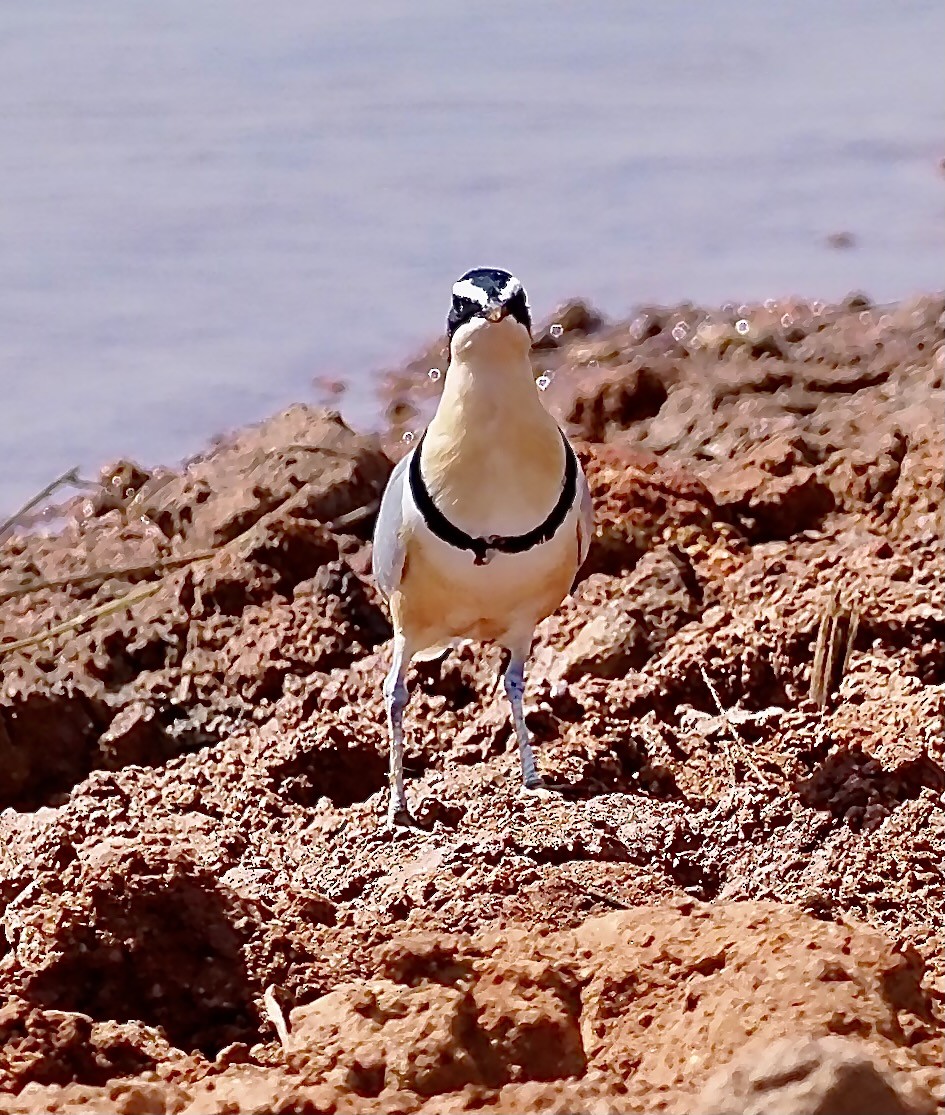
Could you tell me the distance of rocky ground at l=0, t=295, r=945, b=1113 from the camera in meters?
2.28

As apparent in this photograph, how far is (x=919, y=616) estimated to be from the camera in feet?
13.0

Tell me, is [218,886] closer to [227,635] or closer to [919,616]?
[227,635]

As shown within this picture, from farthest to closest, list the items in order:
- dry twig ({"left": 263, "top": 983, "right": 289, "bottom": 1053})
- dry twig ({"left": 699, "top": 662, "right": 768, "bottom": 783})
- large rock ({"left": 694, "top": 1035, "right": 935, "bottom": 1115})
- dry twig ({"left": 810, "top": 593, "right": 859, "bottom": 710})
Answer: dry twig ({"left": 810, "top": 593, "right": 859, "bottom": 710}) < dry twig ({"left": 699, "top": 662, "right": 768, "bottom": 783}) < dry twig ({"left": 263, "top": 983, "right": 289, "bottom": 1053}) < large rock ({"left": 694, "top": 1035, "right": 935, "bottom": 1115})

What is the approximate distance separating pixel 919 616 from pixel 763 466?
3.68 feet

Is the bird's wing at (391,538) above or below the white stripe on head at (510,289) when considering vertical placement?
below

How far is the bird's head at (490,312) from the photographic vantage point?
11.1 ft

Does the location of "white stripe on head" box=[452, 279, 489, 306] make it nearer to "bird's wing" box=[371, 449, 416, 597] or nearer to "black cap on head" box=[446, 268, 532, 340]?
"black cap on head" box=[446, 268, 532, 340]

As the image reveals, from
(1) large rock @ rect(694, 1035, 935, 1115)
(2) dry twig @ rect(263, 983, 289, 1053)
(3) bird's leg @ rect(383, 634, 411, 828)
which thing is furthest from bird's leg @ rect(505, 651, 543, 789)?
(1) large rock @ rect(694, 1035, 935, 1115)

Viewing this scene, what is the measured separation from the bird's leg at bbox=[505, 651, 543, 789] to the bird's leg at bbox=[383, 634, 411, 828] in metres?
0.22

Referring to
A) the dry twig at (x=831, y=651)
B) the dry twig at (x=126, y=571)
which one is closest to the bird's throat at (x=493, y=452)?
the dry twig at (x=831, y=651)

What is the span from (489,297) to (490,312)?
4cm

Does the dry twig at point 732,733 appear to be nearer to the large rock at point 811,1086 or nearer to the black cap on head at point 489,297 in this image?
the black cap on head at point 489,297

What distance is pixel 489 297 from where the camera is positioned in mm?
3381

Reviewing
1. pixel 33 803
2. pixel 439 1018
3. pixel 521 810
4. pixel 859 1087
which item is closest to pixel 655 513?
pixel 521 810
